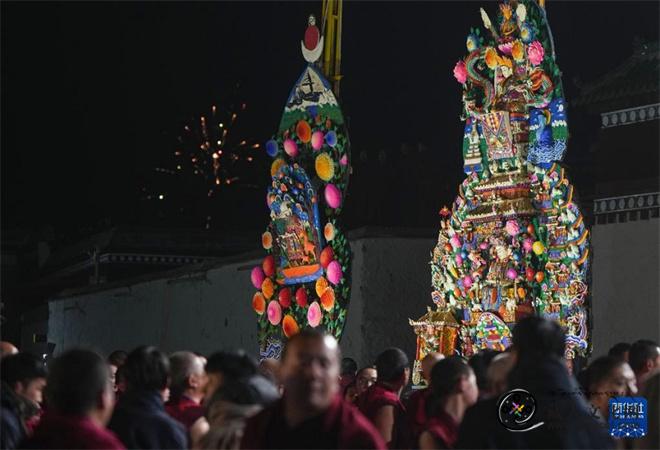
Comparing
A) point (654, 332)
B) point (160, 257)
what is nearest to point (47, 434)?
point (654, 332)

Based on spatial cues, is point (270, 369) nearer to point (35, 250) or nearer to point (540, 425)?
point (540, 425)

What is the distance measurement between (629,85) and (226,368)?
11.0m

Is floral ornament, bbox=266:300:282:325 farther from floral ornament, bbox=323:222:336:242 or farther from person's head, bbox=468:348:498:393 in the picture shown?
person's head, bbox=468:348:498:393

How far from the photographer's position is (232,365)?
8.73 meters

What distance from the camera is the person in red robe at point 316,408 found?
272 inches

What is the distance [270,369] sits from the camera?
40.7 ft

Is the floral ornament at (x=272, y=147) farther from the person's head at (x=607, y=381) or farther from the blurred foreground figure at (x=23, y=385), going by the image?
the person's head at (x=607, y=381)

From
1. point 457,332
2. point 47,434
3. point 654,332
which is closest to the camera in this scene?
point 47,434

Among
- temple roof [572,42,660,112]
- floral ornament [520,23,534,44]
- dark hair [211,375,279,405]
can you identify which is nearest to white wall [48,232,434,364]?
temple roof [572,42,660,112]

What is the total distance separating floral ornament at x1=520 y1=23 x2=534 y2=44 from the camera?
18.1 m

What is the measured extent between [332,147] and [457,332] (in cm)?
413

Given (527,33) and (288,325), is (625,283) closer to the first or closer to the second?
(527,33)

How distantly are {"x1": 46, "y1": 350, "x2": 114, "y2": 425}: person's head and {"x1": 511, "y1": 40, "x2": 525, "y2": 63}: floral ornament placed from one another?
11555mm

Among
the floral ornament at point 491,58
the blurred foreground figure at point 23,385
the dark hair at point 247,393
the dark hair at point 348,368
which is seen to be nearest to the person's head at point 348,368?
the dark hair at point 348,368
